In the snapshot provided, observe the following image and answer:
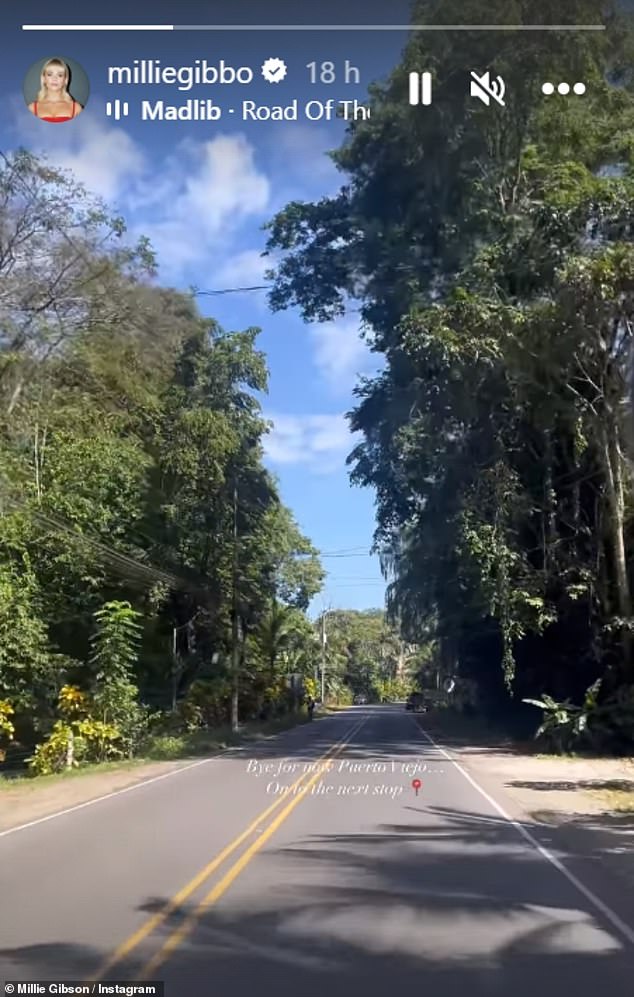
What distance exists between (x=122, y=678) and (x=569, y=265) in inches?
628

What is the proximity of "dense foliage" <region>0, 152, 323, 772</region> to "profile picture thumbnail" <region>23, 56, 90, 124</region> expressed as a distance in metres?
8.15

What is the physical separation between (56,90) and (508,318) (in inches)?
612

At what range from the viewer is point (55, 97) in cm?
1404

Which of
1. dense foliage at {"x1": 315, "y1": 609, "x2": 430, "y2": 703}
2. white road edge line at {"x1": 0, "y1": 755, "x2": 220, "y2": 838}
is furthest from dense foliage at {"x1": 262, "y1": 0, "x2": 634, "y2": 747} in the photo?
dense foliage at {"x1": 315, "y1": 609, "x2": 430, "y2": 703}

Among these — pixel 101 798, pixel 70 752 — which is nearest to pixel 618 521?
pixel 70 752

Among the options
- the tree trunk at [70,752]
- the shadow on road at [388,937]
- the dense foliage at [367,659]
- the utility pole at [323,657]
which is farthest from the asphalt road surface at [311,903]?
the dense foliage at [367,659]

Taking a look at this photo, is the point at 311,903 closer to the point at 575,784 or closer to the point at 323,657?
the point at 575,784

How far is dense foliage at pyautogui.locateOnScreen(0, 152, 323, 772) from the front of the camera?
83.4 feet

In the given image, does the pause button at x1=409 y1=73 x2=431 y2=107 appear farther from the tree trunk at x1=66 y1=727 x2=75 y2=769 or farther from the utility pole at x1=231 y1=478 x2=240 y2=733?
the utility pole at x1=231 y1=478 x2=240 y2=733

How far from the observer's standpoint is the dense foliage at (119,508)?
83.4ft

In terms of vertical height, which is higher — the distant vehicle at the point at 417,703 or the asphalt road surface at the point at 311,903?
the distant vehicle at the point at 417,703

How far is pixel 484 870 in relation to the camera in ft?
36.6

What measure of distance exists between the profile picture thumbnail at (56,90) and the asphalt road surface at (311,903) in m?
8.85

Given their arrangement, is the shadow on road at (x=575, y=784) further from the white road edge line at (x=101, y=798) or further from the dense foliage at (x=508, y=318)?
the white road edge line at (x=101, y=798)
